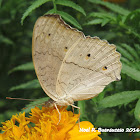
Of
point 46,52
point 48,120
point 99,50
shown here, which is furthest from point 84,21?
point 48,120

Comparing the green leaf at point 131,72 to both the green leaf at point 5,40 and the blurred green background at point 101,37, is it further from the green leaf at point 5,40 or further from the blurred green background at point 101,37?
the green leaf at point 5,40

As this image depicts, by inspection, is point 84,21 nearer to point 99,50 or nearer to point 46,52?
point 99,50

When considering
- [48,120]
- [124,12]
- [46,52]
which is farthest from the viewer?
[124,12]

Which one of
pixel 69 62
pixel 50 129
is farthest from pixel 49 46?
pixel 50 129

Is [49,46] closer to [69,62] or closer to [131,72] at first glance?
[69,62]

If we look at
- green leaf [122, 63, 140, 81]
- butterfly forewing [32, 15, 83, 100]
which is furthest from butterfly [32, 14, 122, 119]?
green leaf [122, 63, 140, 81]

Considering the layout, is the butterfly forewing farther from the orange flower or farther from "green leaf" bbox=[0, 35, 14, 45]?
"green leaf" bbox=[0, 35, 14, 45]

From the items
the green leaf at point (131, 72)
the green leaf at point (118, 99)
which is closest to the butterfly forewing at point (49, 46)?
the green leaf at point (118, 99)
